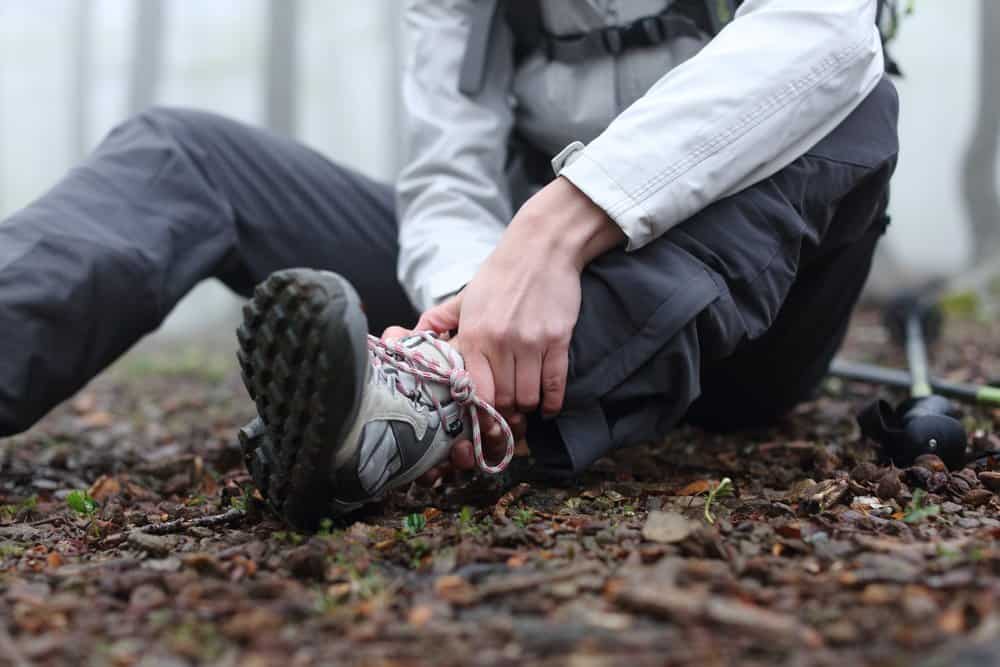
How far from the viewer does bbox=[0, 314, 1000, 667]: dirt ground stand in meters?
0.87

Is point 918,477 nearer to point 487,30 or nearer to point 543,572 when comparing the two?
point 543,572

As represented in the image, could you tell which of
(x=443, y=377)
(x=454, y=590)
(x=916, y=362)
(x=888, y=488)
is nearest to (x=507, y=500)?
(x=443, y=377)

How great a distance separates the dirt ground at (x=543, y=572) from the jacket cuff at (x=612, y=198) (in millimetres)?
392

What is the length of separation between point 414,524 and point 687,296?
0.50 m

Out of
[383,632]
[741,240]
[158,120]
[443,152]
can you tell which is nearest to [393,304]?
[443,152]

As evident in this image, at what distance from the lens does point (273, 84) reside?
416 inches

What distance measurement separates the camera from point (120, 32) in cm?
1212

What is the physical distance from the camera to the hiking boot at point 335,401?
1.19 metres

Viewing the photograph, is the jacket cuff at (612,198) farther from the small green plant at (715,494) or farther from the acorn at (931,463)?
the acorn at (931,463)

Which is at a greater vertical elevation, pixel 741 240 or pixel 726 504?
pixel 741 240

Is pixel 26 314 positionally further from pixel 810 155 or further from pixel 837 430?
pixel 837 430

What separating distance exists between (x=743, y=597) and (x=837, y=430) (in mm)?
1352

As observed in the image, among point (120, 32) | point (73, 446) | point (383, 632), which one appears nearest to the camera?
point (383, 632)

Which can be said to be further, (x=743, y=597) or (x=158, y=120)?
(x=158, y=120)
